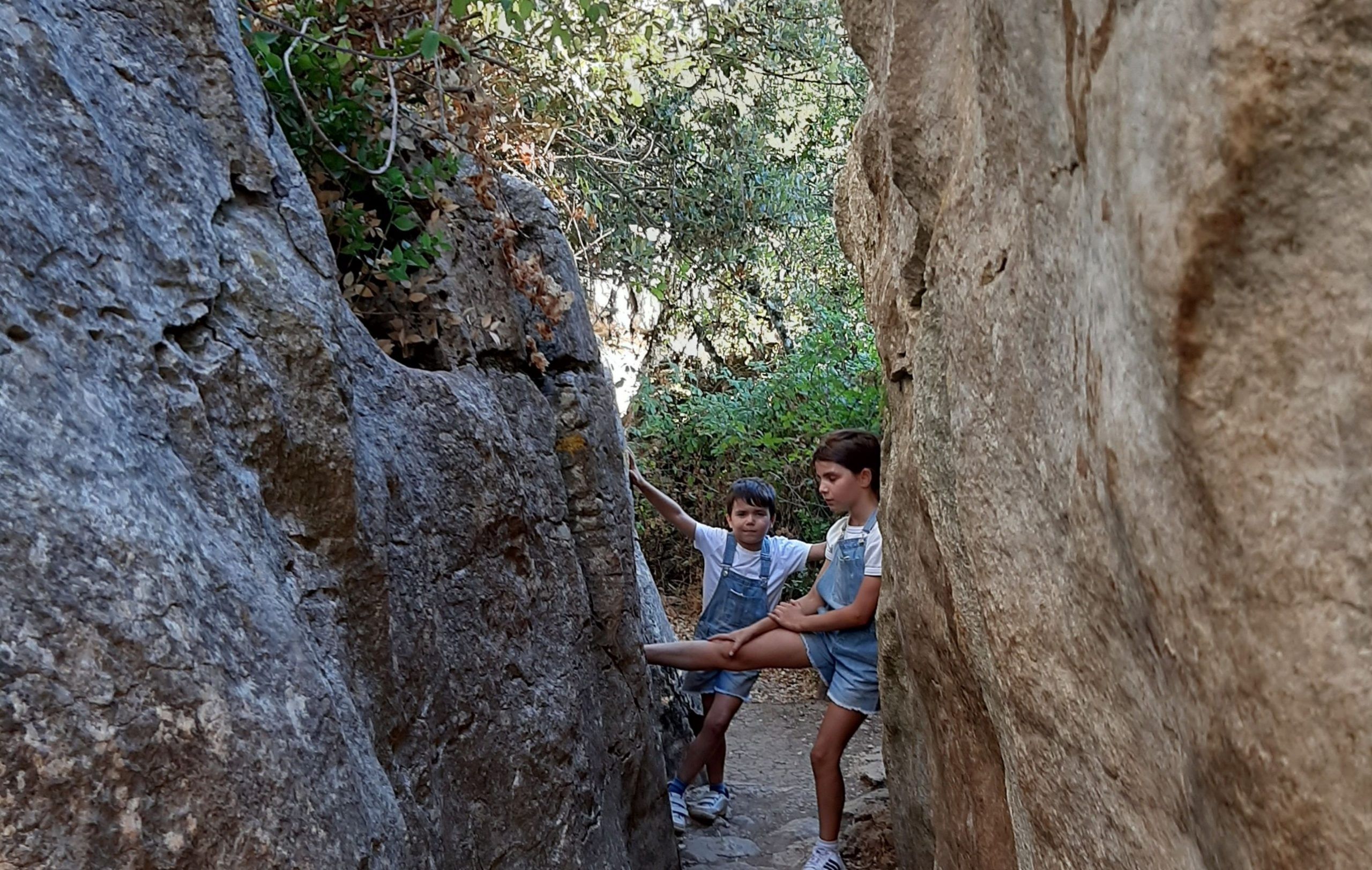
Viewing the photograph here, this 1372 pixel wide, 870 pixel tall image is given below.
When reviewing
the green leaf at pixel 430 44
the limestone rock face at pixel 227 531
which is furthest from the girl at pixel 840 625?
the green leaf at pixel 430 44

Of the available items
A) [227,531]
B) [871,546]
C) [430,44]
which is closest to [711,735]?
[871,546]

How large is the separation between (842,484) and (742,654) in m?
0.83

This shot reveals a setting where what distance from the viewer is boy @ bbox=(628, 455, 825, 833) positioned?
518 centimetres

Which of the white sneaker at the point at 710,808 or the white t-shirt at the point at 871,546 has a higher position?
the white t-shirt at the point at 871,546

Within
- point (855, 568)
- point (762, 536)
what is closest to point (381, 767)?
point (855, 568)

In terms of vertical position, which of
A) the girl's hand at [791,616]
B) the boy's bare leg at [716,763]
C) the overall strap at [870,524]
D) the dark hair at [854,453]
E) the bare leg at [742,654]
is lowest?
the boy's bare leg at [716,763]

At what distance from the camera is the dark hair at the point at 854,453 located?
447 centimetres

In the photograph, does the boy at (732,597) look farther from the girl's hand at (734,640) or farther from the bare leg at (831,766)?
the bare leg at (831,766)

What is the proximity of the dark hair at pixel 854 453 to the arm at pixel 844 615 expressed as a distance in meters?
0.37

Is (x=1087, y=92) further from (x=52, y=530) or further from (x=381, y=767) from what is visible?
(x=381, y=767)

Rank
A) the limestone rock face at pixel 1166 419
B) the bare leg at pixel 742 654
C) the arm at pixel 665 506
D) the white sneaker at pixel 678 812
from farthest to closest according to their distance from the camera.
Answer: the arm at pixel 665 506, the white sneaker at pixel 678 812, the bare leg at pixel 742 654, the limestone rock face at pixel 1166 419

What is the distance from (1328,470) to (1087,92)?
0.64 m

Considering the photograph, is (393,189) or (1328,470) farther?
(393,189)

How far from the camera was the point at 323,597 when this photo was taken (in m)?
2.31
